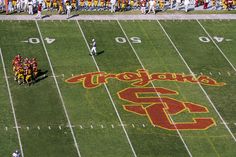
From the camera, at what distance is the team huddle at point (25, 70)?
39281mm

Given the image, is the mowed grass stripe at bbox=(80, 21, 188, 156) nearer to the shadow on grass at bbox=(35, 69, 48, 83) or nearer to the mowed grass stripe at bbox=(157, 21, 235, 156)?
the mowed grass stripe at bbox=(157, 21, 235, 156)

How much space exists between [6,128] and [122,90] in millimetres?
7445

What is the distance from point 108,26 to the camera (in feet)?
157

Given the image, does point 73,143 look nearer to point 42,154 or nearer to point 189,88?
point 42,154

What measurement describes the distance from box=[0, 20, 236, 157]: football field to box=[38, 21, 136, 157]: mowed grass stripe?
5 centimetres

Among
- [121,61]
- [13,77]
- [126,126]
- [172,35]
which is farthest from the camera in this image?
[172,35]

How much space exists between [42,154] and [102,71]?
9.65m

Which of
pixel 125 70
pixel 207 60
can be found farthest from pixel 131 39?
pixel 207 60

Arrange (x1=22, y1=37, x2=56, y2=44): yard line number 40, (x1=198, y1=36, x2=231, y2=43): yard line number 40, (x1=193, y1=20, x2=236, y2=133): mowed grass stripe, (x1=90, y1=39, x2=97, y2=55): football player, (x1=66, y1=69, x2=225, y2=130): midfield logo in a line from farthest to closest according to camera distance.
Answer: (x1=198, y1=36, x2=231, y2=43): yard line number 40 < (x1=22, y1=37, x2=56, y2=44): yard line number 40 < (x1=90, y1=39, x2=97, y2=55): football player < (x1=193, y1=20, x2=236, y2=133): mowed grass stripe < (x1=66, y1=69, x2=225, y2=130): midfield logo

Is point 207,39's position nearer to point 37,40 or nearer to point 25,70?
point 37,40

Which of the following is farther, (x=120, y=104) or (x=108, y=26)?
(x=108, y=26)

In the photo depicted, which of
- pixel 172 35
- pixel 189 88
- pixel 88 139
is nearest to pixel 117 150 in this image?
pixel 88 139

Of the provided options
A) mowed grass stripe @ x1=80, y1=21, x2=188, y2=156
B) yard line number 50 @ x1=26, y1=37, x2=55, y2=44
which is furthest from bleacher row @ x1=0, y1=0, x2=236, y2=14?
yard line number 50 @ x1=26, y1=37, x2=55, y2=44

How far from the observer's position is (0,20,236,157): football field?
34.7 m
